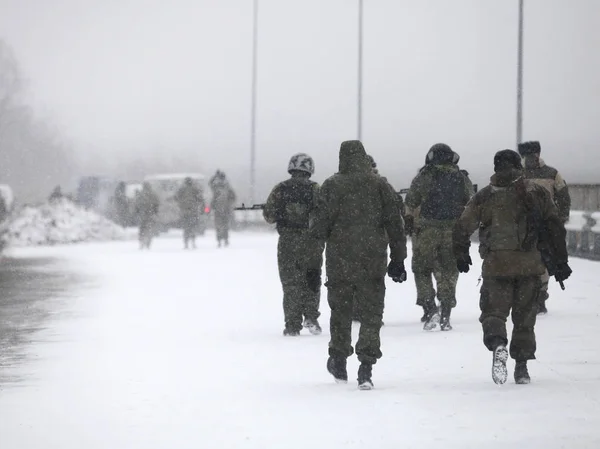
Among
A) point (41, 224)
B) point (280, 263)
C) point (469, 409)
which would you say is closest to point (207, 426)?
point (469, 409)

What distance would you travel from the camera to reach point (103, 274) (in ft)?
82.8

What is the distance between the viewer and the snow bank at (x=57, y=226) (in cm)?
4081

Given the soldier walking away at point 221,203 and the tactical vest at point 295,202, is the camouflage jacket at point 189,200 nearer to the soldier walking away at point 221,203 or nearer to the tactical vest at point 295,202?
the soldier walking away at point 221,203

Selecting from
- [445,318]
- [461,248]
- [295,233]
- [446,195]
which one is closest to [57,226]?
[295,233]

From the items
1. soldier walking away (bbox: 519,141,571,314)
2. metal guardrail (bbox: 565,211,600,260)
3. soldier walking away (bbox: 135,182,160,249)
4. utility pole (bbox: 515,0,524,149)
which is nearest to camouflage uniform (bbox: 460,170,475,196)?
soldier walking away (bbox: 519,141,571,314)

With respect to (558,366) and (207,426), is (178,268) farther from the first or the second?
(207,426)

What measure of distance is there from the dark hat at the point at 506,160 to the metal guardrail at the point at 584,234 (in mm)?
18513

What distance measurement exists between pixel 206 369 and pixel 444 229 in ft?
12.2

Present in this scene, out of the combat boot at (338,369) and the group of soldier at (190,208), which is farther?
the group of soldier at (190,208)

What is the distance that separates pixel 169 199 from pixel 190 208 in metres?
10.7

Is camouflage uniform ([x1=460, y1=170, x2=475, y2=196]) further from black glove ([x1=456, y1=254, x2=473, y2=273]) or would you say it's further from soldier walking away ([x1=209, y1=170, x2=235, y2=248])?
soldier walking away ([x1=209, y1=170, x2=235, y2=248])

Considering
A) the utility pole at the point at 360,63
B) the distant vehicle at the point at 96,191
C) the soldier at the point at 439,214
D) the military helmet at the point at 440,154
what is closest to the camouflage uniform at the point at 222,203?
the utility pole at the point at 360,63

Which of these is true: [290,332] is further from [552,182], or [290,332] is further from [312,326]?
[552,182]

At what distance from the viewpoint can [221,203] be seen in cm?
3744
